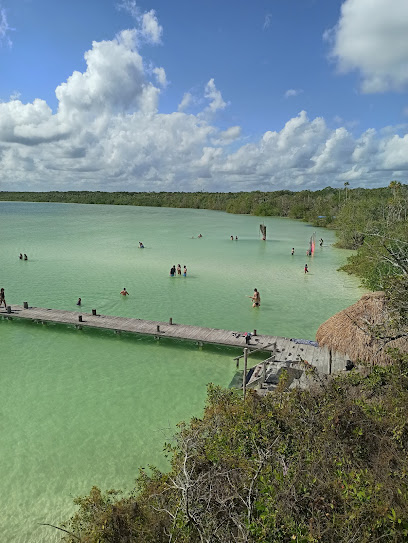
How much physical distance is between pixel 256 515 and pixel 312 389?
156 inches

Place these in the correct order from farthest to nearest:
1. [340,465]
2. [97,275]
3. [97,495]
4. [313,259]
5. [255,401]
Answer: [313,259] → [97,275] → [255,401] → [97,495] → [340,465]

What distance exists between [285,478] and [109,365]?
36.0 ft

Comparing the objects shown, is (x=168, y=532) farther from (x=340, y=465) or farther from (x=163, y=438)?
(x=163, y=438)

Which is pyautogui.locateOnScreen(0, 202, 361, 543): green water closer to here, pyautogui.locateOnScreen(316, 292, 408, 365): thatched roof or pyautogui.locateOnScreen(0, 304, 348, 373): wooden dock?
pyautogui.locateOnScreen(0, 304, 348, 373): wooden dock

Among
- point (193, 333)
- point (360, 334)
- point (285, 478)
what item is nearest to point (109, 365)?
point (193, 333)

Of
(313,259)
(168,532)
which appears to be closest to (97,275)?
(313,259)

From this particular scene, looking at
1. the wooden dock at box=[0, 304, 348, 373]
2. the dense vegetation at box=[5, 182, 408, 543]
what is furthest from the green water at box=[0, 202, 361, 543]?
the dense vegetation at box=[5, 182, 408, 543]

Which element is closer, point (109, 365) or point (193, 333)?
point (109, 365)

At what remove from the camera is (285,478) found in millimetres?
5371

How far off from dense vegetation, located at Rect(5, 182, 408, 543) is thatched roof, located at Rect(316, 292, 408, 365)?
2.87 m

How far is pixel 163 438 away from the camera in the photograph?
10641 millimetres

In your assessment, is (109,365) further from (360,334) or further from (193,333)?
(360,334)

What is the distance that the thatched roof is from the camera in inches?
460

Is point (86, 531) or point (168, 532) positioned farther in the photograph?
point (86, 531)
